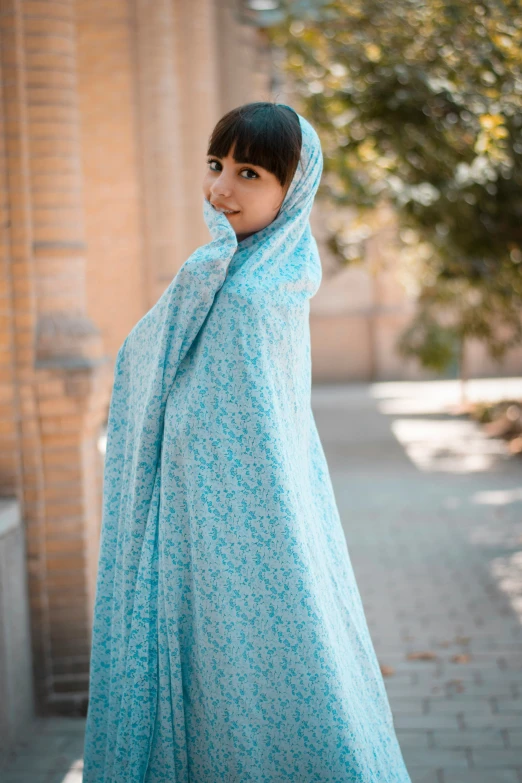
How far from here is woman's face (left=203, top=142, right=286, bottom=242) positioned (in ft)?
7.77

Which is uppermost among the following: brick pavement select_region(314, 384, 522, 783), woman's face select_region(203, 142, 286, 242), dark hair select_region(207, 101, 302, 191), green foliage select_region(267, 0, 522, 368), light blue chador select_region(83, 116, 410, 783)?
green foliage select_region(267, 0, 522, 368)

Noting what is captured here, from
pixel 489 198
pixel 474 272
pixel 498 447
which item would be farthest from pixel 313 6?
pixel 498 447

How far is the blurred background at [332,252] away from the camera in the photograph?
13.4ft

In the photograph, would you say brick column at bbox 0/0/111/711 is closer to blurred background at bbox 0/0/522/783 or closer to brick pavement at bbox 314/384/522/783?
blurred background at bbox 0/0/522/783

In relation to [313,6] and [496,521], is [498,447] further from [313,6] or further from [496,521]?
[313,6]

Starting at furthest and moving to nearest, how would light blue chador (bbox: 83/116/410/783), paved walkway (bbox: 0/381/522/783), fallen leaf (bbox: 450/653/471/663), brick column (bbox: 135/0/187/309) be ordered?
brick column (bbox: 135/0/187/309) → fallen leaf (bbox: 450/653/471/663) → paved walkway (bbox: 0/381/522/783) → light blue chador (bbox: 83/116/410/783)

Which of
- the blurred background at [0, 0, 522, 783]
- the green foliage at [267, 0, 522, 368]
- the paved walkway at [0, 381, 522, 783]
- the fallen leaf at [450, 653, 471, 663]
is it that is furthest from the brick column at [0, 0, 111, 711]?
the green foliage at [267, 0, 522, 368]

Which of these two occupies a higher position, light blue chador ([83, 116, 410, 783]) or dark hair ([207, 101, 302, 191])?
dark hair ([207, 101, 302, 191])

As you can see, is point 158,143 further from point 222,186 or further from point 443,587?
point 222,186

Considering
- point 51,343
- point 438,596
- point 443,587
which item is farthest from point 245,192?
point 443,587

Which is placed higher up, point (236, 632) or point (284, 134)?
point (284, 134)

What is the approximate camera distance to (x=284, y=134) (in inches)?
92.7

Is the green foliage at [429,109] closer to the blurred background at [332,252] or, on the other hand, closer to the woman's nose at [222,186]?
the blurred background at [332,252]

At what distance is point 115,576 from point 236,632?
38cm
